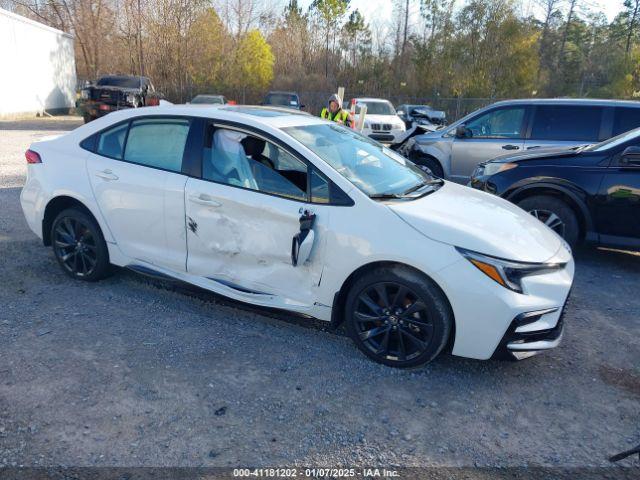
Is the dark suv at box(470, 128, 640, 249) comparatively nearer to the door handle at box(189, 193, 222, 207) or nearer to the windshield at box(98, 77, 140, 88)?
the door handle at box(189, 193, 222, 207)

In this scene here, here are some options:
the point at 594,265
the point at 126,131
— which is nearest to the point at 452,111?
the point at 594,265

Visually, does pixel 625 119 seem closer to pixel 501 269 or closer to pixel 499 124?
pixel 499 124

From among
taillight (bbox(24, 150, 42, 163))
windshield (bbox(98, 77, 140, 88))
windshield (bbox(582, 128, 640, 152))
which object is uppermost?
windshield (bbox(98, 77, 140, 88))

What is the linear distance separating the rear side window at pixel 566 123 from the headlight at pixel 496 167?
1.87 meters

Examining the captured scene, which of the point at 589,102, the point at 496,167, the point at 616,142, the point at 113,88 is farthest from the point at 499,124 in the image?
the point at 113,88

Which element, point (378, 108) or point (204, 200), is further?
point (378, 108)

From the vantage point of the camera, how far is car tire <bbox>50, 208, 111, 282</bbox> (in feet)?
14.2

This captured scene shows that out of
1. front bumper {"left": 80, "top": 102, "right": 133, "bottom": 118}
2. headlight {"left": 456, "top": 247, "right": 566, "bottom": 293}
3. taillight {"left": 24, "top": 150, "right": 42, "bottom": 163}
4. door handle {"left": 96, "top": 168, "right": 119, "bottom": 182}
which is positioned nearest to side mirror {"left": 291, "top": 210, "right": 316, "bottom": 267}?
headlight {"left": 456, "top": 247, "right": 566, "bottom": 293}

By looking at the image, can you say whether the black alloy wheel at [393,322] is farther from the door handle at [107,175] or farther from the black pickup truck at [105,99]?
the black pickup truck at [105,99]

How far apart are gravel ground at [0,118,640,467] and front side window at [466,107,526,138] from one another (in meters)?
4.23

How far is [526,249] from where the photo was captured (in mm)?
3213

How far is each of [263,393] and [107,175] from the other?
240cm

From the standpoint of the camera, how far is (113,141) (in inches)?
168

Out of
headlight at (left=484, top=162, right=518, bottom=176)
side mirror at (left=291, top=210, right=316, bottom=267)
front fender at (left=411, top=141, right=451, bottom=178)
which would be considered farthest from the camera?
front fender at (left=411, top=141, right=451, bottom=178)
